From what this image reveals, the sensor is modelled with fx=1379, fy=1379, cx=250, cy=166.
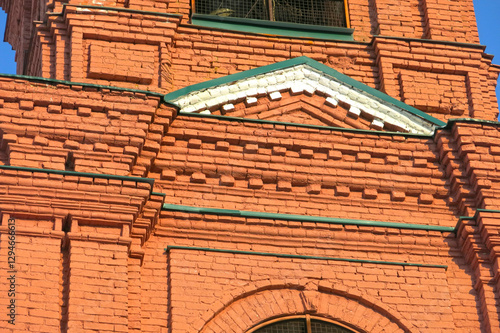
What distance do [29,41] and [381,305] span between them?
306 inches

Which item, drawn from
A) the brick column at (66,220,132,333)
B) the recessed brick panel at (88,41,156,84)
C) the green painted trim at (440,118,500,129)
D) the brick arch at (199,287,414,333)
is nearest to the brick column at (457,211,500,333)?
the brick arch at (199,287,414,333)

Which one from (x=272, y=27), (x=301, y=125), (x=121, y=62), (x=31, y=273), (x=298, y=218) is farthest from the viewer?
(x=272, y=27)

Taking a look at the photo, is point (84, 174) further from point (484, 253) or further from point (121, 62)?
point (484, 253)

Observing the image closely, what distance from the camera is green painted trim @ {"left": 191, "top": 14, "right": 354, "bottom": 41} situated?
700 inches

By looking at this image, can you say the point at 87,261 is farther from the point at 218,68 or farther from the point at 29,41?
the point at 29,41

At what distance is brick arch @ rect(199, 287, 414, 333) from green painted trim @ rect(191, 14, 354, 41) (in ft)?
14.8

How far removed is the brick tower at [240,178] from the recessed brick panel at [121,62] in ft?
0.08

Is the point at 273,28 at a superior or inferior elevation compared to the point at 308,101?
superior

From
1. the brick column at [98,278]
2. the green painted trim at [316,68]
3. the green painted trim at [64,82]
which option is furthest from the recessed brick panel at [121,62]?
the brick column at [98,278]

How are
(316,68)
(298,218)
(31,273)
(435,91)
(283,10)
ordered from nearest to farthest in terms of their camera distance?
(31,273) < (298,218) < (316,68) < (435,91) < (283,10)

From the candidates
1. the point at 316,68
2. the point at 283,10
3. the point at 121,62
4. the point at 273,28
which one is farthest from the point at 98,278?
the point at 283,10

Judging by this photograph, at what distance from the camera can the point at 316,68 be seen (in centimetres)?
1680

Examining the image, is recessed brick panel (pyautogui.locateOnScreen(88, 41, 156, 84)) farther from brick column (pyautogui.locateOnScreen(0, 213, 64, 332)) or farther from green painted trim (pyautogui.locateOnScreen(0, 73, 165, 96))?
brick column (pyautogui.locateOnScreen(0, 213, 64, 332))

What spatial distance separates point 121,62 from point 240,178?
2296 millimetres
